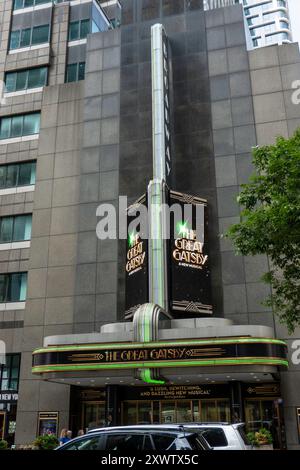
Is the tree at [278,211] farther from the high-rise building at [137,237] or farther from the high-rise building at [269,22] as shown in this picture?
the high-rise building at [269,22]

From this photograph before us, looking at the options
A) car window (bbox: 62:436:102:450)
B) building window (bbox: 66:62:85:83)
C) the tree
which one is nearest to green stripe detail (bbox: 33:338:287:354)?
the tree

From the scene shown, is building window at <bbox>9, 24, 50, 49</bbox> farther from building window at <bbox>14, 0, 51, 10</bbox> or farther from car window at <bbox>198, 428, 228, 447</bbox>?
car window at <bbox>198, 428, 228, 447</bbox>

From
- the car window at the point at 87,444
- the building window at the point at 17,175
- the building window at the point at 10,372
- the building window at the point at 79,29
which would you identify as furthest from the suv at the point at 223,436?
the building window at the point at 79,29

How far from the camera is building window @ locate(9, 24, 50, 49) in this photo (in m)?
41.5

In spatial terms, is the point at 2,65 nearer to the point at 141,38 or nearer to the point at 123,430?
the point at 141,38

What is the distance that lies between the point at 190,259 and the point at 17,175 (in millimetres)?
16165

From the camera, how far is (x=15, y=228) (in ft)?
115

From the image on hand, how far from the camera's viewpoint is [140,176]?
32594 millimetres

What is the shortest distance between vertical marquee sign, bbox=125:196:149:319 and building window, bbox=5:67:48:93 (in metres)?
16.3

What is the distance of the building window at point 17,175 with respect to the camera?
36062 mm

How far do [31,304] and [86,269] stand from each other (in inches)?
175

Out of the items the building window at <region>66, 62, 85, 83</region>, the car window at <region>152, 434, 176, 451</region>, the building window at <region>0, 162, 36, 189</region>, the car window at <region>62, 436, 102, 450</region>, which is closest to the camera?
the car window at <region>152, 434, 176, 451</region>

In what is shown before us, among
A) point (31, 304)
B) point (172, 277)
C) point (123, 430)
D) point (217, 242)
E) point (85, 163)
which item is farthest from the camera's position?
point (85, 163)
